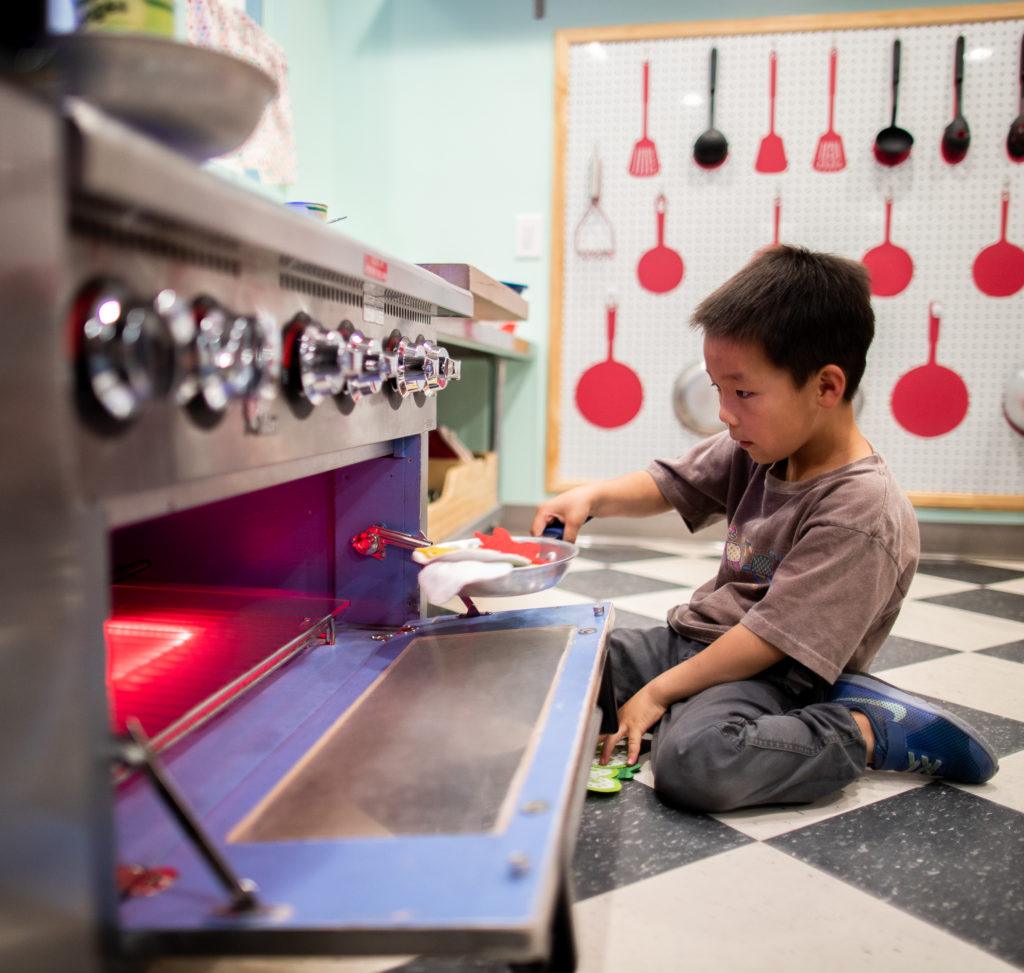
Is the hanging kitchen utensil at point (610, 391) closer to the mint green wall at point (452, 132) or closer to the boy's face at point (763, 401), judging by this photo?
the mint green wall at point (452, 132)

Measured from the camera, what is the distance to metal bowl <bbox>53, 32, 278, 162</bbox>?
0.46 meters

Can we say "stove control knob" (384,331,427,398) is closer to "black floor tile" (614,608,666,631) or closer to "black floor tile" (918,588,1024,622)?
"black floor tile" (614,608,666,631)

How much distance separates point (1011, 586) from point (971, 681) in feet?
3.25

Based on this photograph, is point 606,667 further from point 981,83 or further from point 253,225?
point 981,83

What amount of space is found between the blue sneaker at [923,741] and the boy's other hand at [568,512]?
1.41 ft

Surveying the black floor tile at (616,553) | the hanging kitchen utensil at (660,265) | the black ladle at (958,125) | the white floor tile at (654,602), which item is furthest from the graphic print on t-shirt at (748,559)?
the black ladle at (958,125)

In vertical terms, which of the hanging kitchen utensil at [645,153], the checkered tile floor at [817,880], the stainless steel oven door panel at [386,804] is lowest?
the checkered tile floor at [817,880]

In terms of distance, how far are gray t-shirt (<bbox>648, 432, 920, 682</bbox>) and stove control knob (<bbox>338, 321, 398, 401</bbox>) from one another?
57 cm

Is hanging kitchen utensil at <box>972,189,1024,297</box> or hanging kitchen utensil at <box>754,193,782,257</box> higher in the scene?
hanging kitchen utensil at <box>754,193,782,257</box>

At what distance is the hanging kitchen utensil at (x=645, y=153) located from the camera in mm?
2799

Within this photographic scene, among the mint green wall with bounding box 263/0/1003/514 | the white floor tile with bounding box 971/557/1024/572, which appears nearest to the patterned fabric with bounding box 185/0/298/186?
the mint green wall with bounding box 263/0/1003/514

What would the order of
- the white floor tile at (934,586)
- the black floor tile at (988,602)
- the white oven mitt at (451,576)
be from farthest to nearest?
the white floor tile at (934,586) < the black floor tile at (988,602) < the white oven mitt at (451,576)

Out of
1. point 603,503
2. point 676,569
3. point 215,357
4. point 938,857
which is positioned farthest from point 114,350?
point 676,569

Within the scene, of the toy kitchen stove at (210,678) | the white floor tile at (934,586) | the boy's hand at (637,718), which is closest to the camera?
the toy kitchen stove at (210,678)
